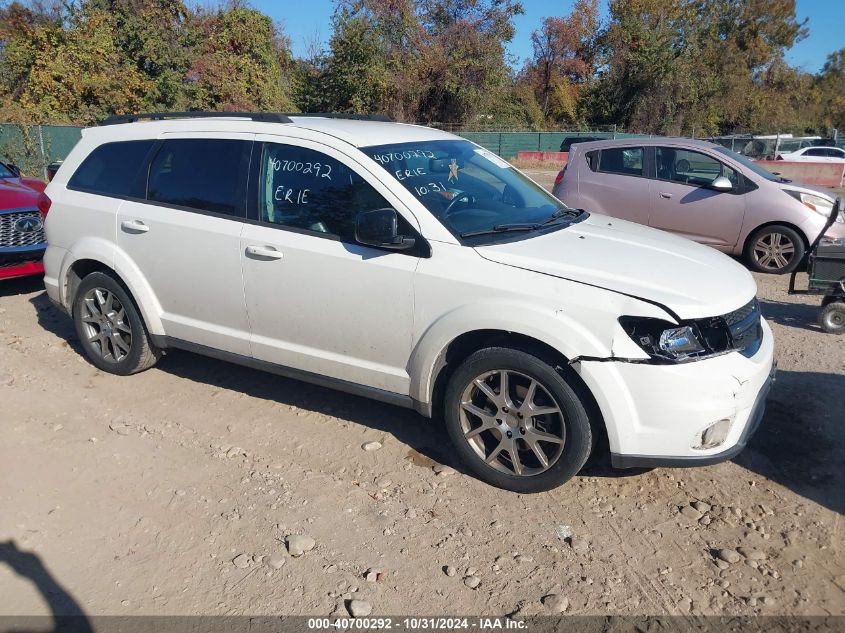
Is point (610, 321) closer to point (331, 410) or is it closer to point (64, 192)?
point (331, 410)

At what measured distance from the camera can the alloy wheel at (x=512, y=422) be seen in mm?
3561

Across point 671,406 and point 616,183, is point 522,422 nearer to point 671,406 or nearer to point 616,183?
point 671,406

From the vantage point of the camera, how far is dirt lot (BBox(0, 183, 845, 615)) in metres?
3.01

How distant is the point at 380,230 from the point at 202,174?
1.62 m

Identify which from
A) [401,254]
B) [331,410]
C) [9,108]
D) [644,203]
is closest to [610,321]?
[401,254]

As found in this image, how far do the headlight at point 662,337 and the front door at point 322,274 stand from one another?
1.17 meters

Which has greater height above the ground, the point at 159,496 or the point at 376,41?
the point at 376,41

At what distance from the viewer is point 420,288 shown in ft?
12.3

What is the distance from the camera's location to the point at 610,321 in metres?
3.31

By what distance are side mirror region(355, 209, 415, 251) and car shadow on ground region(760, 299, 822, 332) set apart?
4.45 meters

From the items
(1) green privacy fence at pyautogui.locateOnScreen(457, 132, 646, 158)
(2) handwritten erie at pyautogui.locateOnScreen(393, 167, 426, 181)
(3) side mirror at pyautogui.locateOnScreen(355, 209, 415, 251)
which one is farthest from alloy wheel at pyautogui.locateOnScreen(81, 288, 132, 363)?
(1) green privacy fence at pyautogui.locateOnScreen(457, 132, 646, 158)

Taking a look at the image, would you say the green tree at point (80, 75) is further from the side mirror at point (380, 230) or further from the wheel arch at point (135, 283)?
the side mirror at point (380, 230)

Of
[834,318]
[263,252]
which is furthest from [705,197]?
[263,252]

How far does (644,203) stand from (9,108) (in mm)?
25366
